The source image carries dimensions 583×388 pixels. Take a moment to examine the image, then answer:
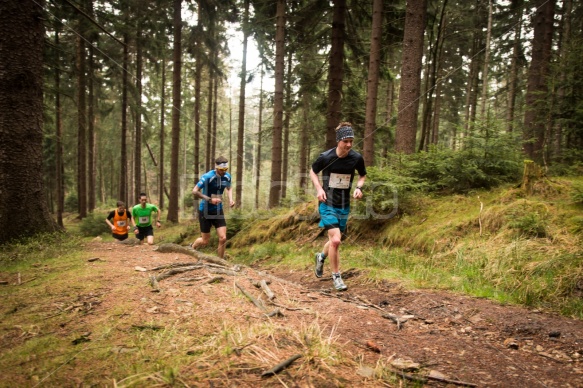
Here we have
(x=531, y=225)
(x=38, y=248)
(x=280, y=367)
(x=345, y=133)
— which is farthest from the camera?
(x=38, y=248)

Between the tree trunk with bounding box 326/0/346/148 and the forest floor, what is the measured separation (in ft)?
26.7

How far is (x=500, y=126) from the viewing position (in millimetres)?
7227

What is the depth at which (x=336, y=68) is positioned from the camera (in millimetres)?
11719

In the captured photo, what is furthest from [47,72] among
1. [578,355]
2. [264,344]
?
[578,355]

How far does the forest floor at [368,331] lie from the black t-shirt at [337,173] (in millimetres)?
1548

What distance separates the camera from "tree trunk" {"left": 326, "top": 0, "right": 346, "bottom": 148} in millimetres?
11531

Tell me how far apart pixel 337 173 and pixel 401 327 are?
2.56m

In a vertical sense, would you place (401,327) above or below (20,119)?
below

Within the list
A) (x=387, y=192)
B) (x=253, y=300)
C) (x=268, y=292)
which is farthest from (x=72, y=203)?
(x=253, y=300)

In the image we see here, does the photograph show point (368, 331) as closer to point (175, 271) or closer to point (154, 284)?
point (154, 284)

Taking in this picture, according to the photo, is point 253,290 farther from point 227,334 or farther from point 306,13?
point 306,13

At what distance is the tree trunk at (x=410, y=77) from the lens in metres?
8.59

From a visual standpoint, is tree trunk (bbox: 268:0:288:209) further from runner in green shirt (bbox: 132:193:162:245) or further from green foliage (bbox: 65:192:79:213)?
green foliage (bbox: 65:192:79:213)

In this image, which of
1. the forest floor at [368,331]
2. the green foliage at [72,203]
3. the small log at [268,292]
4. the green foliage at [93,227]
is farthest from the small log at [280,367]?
the green foliage at [72,203]
